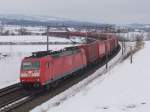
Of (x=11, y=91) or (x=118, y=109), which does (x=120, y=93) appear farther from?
(x=11, y=91)

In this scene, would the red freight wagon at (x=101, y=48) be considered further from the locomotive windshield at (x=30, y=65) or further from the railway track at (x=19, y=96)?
the locomotive windshield at (x=30, y=65)

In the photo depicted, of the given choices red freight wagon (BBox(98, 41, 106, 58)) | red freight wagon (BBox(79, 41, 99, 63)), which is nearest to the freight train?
red freight wagon (BBox(79, 41, 99, 63))

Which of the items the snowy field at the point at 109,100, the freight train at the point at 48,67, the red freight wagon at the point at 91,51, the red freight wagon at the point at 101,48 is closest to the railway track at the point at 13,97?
the freight train at the point at 48,67

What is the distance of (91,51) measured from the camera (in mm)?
48312

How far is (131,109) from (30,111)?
20.1 feet

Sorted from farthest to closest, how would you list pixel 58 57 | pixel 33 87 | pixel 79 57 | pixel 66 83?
pixel 79 57
pixel 66 83
pixel 58 57
pixel 33 87

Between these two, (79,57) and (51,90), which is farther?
(79,57)

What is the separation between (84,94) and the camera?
Result: 27594 millimetres

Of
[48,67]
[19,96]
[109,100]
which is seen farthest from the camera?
[48,67]

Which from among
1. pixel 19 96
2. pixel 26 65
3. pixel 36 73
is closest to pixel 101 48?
pixel 26 65

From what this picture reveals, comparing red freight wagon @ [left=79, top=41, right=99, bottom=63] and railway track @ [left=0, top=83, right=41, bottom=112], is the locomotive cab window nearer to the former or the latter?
railway track @ [left=0, top=83, right=41, bottom=112]

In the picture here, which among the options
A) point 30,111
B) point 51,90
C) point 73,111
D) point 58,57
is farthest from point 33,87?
point 73,111

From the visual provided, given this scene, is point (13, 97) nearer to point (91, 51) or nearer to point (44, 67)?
point (44, 67)

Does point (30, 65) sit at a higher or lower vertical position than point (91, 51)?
higher
